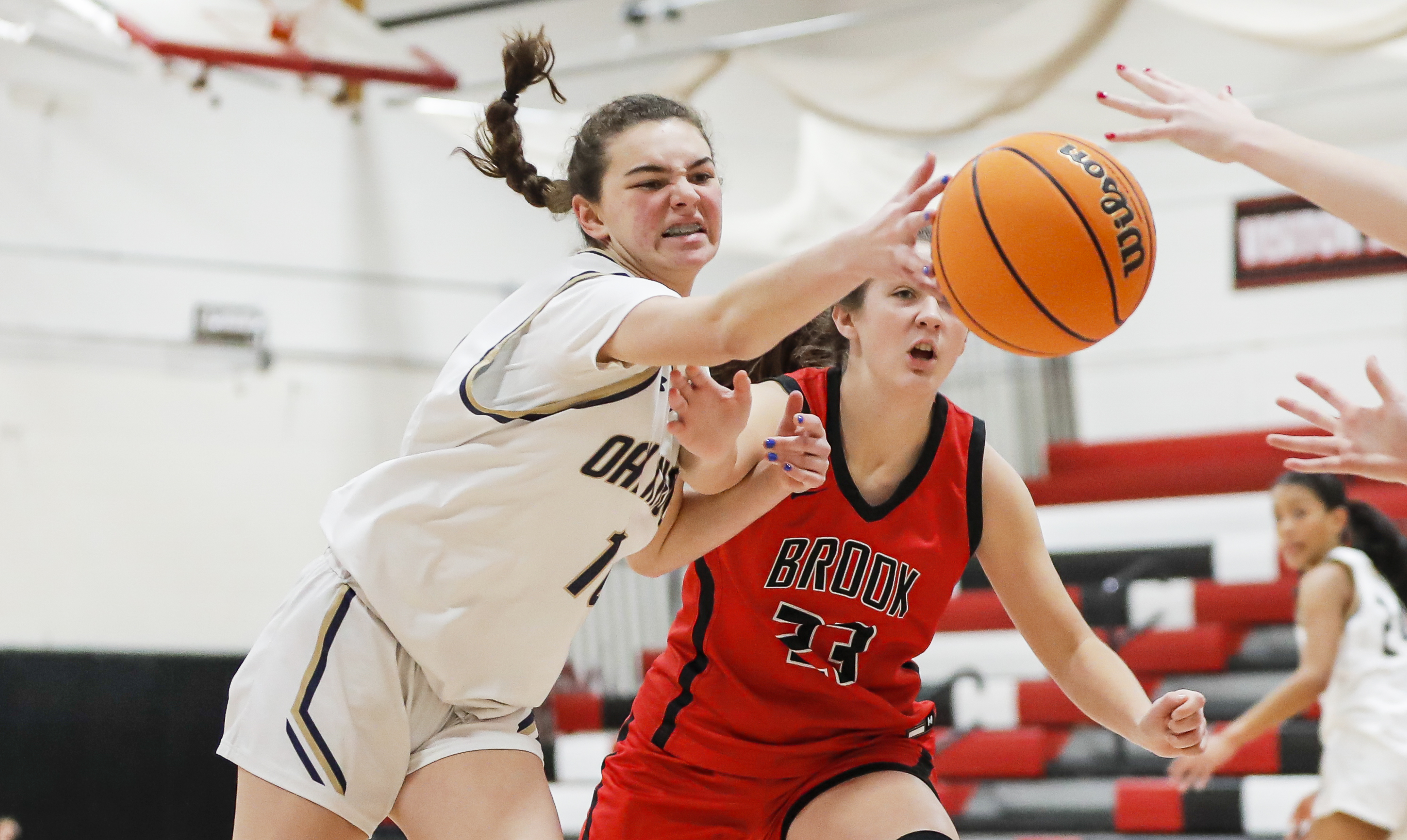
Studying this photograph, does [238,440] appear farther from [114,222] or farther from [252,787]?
[252,787]

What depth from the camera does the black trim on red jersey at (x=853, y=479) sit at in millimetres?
2758

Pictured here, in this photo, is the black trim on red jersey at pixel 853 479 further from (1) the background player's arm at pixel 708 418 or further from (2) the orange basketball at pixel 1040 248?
(2) the orange basketball at pixel 1040 248

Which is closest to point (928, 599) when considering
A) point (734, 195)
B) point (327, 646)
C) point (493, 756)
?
point (493, 756)

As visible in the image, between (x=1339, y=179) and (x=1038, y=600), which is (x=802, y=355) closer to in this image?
(x=1038, y=600)

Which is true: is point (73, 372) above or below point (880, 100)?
below

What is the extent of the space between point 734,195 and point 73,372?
4.31m

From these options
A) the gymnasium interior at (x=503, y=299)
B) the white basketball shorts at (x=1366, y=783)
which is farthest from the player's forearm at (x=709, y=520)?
the gymnasium interior at (x=503, y=299)

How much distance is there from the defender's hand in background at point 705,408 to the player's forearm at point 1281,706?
2990 millimetres

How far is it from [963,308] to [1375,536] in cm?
328

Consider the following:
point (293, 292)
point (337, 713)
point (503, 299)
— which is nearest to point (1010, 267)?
point (337, 713)

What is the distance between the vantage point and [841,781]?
107 inches

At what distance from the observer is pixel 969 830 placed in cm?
629

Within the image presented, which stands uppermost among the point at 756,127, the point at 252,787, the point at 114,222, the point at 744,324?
the point at 756,127

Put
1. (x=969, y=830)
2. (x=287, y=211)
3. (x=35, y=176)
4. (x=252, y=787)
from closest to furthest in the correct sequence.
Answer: (x=252, y=787), (x=969, y=830), (x=35, y=176), (x=287, y=211)
